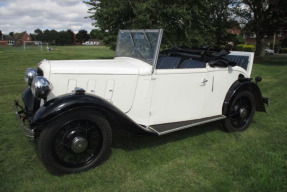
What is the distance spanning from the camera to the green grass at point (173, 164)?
2762 mm

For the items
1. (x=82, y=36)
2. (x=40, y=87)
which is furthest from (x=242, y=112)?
(x=82, y=36)

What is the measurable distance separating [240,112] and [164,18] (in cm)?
976

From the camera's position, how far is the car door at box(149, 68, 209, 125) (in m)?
3.45

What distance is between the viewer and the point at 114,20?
13.9 m

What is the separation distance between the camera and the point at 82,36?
80.6 meters

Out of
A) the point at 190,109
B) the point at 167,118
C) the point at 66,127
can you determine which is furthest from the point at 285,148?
the point at 66,127

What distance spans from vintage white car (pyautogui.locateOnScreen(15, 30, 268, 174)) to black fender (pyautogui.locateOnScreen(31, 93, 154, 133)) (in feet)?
0.03

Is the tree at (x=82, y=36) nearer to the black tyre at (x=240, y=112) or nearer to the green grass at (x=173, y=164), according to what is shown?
the green grass at (x=173, y=164)

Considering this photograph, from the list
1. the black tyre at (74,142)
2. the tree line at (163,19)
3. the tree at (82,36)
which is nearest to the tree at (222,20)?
the tree line at (163,19)

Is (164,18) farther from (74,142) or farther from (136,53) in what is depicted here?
(74,142)

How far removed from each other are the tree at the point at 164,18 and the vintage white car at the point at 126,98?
8.52 metres

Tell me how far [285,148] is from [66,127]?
11.1 ft

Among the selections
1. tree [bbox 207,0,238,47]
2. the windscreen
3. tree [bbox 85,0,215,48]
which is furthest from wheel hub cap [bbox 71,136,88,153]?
tree [bbox 207,0,238,47]

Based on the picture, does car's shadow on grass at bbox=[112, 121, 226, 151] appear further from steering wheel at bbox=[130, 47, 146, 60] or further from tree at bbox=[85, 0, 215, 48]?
tree at bbox=[85, 0, 215, 48]
